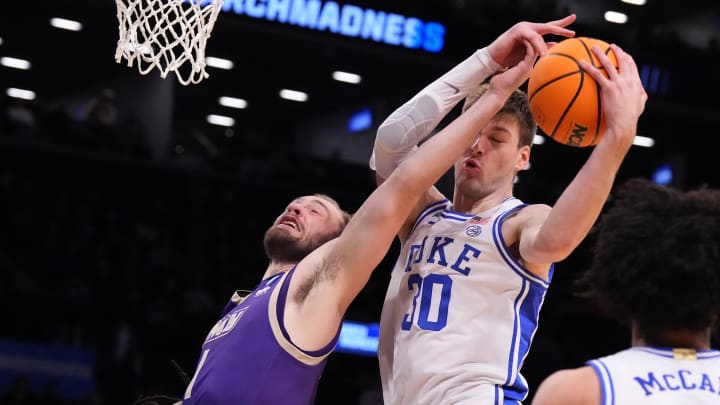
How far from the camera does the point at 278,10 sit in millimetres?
14172

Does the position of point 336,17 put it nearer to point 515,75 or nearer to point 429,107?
point 429,107

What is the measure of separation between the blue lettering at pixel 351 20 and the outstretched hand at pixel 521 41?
35.6 ft

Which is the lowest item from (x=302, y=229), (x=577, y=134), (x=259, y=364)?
(x=259, y=364)

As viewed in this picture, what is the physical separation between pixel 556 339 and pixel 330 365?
3715 mm

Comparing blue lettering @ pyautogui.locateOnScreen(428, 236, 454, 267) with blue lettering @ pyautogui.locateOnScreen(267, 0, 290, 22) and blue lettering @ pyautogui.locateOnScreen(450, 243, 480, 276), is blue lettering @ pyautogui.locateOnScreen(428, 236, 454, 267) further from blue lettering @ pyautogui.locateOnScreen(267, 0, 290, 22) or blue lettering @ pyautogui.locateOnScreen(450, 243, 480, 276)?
blue lettering @ pyautogui.locateOnScreen(267, 0, 290, 22)

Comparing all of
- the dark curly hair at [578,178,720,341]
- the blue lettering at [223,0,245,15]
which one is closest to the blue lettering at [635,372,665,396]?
the dark curly hair at [578,178,720,341]

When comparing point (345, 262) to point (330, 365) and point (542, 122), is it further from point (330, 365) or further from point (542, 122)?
point (330, 365)

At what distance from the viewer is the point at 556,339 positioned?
1491 centimetres

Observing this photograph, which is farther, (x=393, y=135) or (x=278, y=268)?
(x=278, y=268)

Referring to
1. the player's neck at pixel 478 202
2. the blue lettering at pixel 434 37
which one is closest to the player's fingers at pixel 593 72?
the player's neck at pixel 478 202

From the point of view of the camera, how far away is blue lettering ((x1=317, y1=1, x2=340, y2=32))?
1420 cm

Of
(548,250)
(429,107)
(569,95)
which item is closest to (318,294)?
(429,107)

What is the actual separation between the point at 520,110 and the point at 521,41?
32 cm

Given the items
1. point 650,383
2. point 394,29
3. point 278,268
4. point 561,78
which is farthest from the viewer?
point 394,29
